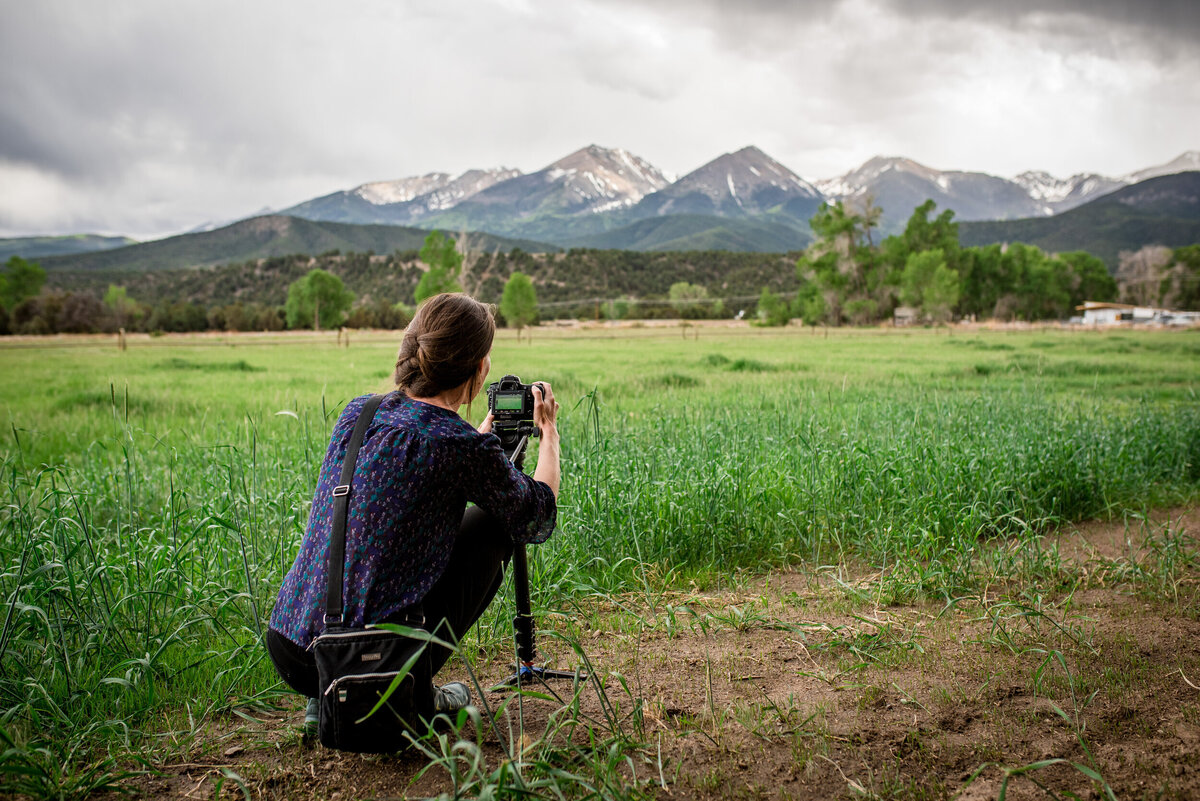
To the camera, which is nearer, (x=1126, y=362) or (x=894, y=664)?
(x=894, y=664)

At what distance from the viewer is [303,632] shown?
7.06ft

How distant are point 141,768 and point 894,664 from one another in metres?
2.99

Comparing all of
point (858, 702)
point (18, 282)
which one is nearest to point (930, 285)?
point (858, 702)

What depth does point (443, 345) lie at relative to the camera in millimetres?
2215

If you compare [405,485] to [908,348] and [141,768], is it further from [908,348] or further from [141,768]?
[908,348]

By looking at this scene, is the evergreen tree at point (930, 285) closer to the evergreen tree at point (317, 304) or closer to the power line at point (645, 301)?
the power line at point (645, 301)

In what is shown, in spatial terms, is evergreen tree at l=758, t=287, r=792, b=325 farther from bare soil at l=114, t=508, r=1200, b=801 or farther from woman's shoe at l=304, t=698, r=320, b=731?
woman's shoe at l=304, t=698, r=320, b=731

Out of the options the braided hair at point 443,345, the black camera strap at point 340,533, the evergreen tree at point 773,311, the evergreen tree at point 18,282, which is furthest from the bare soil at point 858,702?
the evergreen tree at point 773,311

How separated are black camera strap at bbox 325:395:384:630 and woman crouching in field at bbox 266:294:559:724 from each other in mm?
21

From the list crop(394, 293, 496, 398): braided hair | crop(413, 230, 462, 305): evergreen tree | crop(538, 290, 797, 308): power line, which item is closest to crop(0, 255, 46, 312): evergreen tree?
crop(413, 230, 462, 305): evergreen tree

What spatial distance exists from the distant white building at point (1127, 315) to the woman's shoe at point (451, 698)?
61.1m

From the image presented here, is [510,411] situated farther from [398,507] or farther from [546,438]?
[398,507]

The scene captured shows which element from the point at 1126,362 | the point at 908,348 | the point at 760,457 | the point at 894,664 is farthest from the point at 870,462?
the point at 908,348

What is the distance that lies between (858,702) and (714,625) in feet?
2.96
